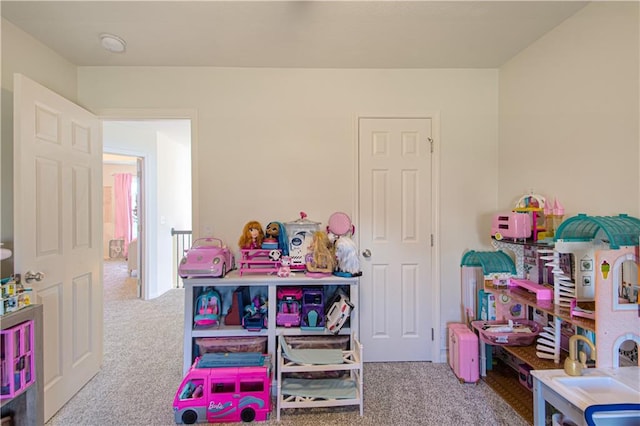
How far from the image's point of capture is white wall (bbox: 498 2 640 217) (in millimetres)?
1539

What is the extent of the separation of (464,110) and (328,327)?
2099mm

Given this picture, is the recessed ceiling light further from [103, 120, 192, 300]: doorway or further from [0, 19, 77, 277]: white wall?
[103, 120, 192, 300]: doorway

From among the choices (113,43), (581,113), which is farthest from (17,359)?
(581,113)

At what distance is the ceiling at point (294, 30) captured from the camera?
1.72 m

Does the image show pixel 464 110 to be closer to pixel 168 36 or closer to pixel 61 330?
pixel 168 36

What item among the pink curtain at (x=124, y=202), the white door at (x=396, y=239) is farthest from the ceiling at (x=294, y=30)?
the pink curtain at (x=124, y=202)

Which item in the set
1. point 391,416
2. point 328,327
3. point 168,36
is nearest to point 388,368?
point 391,416

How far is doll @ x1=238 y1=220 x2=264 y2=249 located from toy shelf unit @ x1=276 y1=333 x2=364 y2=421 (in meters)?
0.70

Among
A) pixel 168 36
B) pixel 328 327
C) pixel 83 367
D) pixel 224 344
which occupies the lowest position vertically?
pixel 83 367

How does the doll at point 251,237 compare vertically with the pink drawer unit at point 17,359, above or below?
above

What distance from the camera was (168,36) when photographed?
2.01 meters

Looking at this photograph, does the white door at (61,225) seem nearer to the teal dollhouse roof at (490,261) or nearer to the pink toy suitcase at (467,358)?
the pink toy suitcase at (467,358)

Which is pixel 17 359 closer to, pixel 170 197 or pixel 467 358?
pixel 467 358

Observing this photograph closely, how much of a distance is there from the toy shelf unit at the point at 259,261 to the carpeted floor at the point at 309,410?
0.94 m
